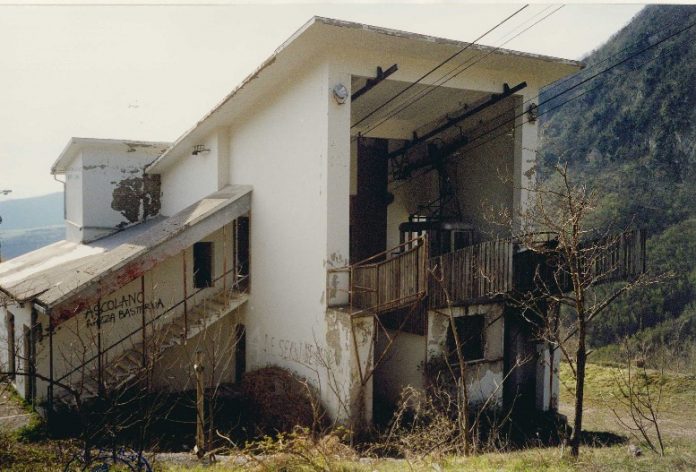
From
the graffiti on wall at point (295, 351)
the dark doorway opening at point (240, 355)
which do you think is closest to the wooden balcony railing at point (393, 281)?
the graffiti on wall at point (295, 351)

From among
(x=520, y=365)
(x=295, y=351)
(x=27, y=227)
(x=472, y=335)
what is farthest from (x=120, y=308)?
(x=27, y=227)

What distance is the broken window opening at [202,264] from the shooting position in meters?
14.8

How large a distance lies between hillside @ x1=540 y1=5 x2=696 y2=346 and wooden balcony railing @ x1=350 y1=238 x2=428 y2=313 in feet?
74.7

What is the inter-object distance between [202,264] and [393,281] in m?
7.39

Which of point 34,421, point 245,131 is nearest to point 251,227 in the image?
point 245,131

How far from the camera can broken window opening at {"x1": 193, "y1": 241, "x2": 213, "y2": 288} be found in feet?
48.5

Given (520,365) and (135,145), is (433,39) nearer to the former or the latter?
(520,365)

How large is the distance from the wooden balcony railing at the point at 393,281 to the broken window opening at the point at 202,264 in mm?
6126

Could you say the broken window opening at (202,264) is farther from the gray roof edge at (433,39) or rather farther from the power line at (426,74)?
the gray roof edge at (433,39)

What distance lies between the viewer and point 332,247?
32.8 ft

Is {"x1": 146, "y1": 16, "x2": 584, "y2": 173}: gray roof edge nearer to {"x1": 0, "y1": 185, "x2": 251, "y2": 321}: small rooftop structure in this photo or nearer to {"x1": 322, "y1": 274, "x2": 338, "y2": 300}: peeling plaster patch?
{"x1": 0, "y1": 185, "x2": 251, "y2": 321}: small rooftop structure

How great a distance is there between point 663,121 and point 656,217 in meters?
7.13

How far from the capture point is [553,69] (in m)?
11.8

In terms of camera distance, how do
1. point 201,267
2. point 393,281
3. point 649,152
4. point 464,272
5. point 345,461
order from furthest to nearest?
point 649,152 → point 201,267 → point 464,272 → point 393,281 → point 345,461
